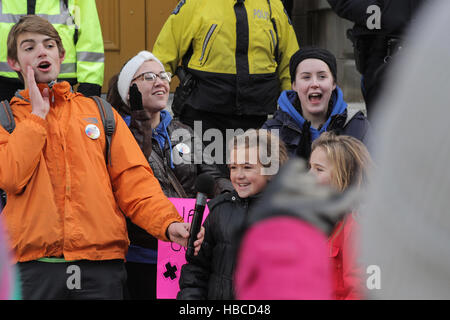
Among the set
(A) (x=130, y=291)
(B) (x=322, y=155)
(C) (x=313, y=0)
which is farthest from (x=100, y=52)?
(C) (x=313, y=0)

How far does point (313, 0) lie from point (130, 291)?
5254 millimetres

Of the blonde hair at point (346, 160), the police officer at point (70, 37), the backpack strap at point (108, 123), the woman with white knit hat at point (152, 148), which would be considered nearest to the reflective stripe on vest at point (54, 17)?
the police officer at point (70, 37)

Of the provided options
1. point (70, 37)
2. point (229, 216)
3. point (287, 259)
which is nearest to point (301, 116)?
point (229, 216)

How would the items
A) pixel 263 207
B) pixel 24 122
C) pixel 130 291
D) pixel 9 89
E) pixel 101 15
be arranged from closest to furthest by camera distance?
pixel 263 207, pixel 24 122, pixel 130 291, pixel 9 89, pixel 101 15

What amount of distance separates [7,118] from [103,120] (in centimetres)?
46

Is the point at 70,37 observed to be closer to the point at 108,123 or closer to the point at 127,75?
the point at 127,75

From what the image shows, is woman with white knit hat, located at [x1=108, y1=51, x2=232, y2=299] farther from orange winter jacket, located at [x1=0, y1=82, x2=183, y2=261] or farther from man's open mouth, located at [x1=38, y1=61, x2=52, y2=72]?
man's open mouth, located at [x1=38, y1=61, x2=52, y2=72]

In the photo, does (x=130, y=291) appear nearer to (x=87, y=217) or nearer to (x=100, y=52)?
(x=87, y=217)

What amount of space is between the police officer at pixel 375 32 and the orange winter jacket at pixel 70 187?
227 cm

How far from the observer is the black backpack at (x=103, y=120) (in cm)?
329

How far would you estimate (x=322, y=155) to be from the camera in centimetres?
325

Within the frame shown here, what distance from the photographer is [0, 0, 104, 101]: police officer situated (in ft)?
16.6

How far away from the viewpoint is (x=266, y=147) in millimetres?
3607

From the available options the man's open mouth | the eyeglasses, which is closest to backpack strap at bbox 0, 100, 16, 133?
the man's open mouth
